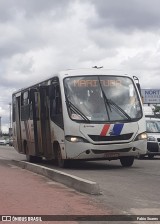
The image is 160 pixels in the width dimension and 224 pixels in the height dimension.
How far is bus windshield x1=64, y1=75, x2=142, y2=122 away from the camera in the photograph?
48.9 ft

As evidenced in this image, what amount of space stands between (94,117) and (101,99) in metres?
0.71

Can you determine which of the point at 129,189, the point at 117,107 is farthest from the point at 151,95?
the point at 129,189

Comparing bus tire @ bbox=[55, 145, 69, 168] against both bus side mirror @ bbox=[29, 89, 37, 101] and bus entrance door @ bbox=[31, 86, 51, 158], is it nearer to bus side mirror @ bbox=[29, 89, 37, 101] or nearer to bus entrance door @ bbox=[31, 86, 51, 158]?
bus entrance door @ bbox=[31, 86, 51, 158]

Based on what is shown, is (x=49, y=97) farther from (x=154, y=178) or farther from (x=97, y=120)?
(x=154, y=178)

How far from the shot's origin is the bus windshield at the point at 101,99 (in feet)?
48.9

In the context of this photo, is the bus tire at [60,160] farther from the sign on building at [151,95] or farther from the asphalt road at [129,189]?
the sign on building at [151,95]

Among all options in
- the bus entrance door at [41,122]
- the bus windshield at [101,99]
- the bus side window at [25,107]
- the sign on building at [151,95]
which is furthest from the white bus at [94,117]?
the sign on building at [151,95]

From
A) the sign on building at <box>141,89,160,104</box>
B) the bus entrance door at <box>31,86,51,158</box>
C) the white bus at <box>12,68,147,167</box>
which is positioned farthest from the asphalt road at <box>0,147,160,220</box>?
the sign on building at <box>141,89,160,104</box>

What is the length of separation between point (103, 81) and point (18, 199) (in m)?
7.09

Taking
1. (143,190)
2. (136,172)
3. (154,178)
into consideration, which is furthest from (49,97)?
(143,190)

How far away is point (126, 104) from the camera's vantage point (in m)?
15.4

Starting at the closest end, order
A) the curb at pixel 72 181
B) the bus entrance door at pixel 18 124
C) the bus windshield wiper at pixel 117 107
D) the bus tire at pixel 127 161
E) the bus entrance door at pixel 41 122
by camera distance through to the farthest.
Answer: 1. the curb at pixel 72 181
2. the bus windshield wiper at pixel 117 107
3. the bus tire at pixel 127 161
4. the bus entrance door at pixel 41 122
5. the bus entrance door at pixel 18 124

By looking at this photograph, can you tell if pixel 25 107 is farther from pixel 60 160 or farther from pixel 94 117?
pixel 94 117

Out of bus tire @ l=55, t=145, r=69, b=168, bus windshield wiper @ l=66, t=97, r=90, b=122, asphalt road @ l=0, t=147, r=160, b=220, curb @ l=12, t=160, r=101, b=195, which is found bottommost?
asphalt road @ l=0, t=147, r=160, b=220
